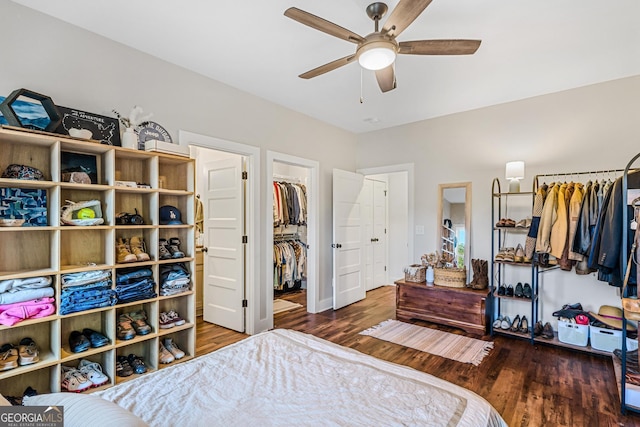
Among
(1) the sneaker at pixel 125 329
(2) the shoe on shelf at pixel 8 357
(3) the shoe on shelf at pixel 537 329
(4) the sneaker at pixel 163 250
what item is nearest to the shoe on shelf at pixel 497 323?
(3) the shoe on shelf at pixel 537 329

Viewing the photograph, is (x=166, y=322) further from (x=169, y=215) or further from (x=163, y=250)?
(x=169, y=215)

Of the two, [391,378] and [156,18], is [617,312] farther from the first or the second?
[156,18]

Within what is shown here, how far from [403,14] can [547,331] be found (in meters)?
3.47

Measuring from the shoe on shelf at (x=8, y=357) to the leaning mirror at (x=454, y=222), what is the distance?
416 cm

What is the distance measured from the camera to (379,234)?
6117 millimetres

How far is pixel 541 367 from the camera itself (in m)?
2.81

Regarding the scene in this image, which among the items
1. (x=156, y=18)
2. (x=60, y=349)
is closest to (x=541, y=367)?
(x=60, y=349)

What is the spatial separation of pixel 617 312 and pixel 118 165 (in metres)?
4.68

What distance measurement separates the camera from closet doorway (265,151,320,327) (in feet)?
12.6

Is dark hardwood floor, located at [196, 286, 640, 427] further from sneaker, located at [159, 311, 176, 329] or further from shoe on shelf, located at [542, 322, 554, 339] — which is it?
sneaker, located at [159, 311, 176, 329]

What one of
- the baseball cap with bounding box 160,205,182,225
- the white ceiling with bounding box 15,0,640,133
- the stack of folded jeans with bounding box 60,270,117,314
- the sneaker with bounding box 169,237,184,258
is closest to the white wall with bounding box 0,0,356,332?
the white ceiling with bounding box 15,0,640,133

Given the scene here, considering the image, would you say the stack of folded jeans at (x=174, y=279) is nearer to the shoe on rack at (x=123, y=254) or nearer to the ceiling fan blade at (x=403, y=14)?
the shoe on rack at (x=123, y=254)

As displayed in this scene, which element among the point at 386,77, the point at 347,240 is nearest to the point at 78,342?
the point at 386,77

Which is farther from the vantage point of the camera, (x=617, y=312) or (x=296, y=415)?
(x=617, y=312)
